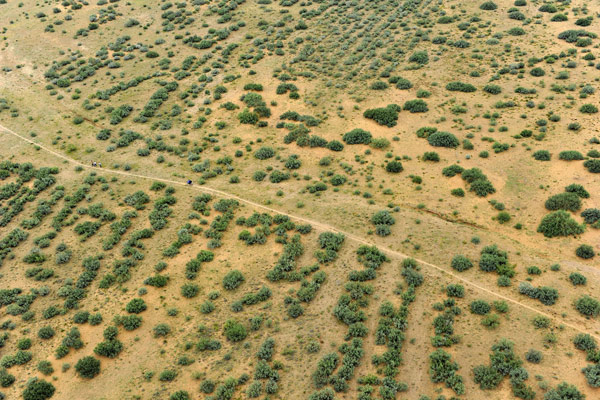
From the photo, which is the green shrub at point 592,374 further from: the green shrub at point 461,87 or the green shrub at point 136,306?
the green shrub at point 461,87

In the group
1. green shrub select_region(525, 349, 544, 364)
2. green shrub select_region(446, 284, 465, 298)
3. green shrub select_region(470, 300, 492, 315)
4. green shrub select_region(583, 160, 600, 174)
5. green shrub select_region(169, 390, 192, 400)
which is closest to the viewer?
green shrub select_region(525, 349, 544, 364)

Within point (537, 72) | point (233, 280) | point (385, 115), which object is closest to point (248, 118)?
point (385, 115)

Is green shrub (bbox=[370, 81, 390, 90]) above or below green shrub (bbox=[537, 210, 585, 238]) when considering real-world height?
above

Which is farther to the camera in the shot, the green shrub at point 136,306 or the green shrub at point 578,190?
the green shrub at point 578,190

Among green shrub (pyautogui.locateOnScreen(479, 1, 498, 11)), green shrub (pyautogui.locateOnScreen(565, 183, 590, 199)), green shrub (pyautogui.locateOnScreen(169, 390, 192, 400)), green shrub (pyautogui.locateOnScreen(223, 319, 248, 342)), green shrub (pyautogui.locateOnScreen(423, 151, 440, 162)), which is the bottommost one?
green shrub (pyautogui.locateOnScreen(565, 183, 590, 199))

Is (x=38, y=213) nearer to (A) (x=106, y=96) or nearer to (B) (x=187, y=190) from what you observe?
(B) (x=187, y=190)

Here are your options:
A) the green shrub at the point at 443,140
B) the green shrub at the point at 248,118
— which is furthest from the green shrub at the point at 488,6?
the green shrub at the point at 248,118

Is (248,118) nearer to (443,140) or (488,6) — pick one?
(443,140)

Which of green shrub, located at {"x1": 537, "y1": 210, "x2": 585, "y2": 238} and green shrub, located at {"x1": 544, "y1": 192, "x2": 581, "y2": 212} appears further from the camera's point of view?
green shrub, located at {"x1": 544, "y1": 192, "x2": 581, "y2": 212}

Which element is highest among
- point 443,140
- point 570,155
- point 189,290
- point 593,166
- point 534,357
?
point 189,290

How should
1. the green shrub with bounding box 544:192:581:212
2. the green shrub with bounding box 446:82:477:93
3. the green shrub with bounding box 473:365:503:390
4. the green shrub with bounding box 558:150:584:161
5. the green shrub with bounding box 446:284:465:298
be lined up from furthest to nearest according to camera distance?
the green shrub with bounding box 446:82:477:93 → the green shrub with bounding box 558:150:584:161 → the green shrub with bounding box 544:192:581:212 → the green shrub with bounding box 446:284:465:298 → the green shrub with bounding box 473:365:503:390

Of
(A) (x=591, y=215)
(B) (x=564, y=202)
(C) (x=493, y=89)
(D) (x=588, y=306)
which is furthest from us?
(C) (x=493, y=89)

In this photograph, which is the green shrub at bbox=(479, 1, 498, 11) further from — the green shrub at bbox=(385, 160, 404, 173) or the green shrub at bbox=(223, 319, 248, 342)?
the green shrub at bbox=(223, 319, 248, 342)

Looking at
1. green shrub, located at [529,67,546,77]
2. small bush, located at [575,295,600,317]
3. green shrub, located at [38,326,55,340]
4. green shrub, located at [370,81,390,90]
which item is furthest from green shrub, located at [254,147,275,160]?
green shrub, located at [529,67,546,77]
